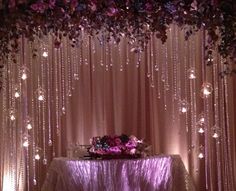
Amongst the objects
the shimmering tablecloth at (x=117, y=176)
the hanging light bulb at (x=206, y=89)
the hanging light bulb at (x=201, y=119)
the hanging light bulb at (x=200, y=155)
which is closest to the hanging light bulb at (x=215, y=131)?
the hanging light bulb at (x=201, y=119)

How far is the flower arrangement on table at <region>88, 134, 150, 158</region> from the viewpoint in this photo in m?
4.93

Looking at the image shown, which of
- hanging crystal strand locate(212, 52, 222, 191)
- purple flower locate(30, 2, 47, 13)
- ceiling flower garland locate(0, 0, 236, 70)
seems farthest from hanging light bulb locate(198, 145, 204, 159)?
purple flower locate(30, 2, 47, 13)

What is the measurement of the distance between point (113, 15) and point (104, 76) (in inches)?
93.1

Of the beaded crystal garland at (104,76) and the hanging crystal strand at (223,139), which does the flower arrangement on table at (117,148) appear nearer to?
the beaded crystal garland at (104,76)

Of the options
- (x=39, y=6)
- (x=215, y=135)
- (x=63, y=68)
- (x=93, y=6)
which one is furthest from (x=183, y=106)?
(x=39, y=6)

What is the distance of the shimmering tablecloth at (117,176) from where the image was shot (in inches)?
188

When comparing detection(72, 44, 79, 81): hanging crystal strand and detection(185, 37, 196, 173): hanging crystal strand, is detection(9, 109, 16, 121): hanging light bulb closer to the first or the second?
detection(72, 44, 79, 81): hanging crystal strand

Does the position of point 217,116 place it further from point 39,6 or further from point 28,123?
point 39,6

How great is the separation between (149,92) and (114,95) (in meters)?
0.41

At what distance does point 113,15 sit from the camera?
139 inches

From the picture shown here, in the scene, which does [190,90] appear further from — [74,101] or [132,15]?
[132,15]

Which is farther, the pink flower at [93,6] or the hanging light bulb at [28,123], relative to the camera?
the hanging light bulb at [28,123]

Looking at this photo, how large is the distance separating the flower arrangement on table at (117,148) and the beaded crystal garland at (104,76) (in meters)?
0.89

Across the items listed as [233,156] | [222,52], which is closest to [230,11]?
[222,52]
